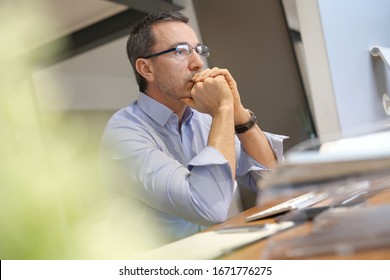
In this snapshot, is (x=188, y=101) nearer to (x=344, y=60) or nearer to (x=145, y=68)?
(x=145, y=68)

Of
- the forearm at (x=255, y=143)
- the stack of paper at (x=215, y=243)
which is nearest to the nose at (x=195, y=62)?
the forearm at (x=255, y=143)

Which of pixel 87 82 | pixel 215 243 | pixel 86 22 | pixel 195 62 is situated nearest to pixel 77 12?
pixel 86 22

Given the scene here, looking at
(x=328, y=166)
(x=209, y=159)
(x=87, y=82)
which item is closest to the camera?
(x=328, y=166)

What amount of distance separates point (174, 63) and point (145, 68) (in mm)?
59

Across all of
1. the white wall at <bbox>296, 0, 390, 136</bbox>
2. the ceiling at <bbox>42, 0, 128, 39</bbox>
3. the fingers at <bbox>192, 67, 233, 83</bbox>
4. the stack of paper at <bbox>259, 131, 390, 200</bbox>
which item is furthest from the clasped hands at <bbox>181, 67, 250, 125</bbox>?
the stack of paper at <bbox>259, 131, 390, 200</bbox>

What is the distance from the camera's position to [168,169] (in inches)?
34.5

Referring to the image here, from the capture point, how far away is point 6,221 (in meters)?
0.85

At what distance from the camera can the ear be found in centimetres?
104

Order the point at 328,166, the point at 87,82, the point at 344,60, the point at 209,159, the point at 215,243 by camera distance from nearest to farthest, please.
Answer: the point at 328,166, the point at 215,243, the point at 209,159, the point at 87,82, the point at 344,60

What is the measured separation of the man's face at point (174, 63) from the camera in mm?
1033

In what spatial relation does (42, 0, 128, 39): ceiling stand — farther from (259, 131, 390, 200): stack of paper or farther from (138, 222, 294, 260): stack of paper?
(259, 131, 390, 200): stack of paper

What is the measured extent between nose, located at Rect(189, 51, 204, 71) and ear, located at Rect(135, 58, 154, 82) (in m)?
0.08

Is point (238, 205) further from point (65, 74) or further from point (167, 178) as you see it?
point (65, 74)

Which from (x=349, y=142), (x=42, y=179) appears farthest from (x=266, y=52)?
(x=349, y=142)
